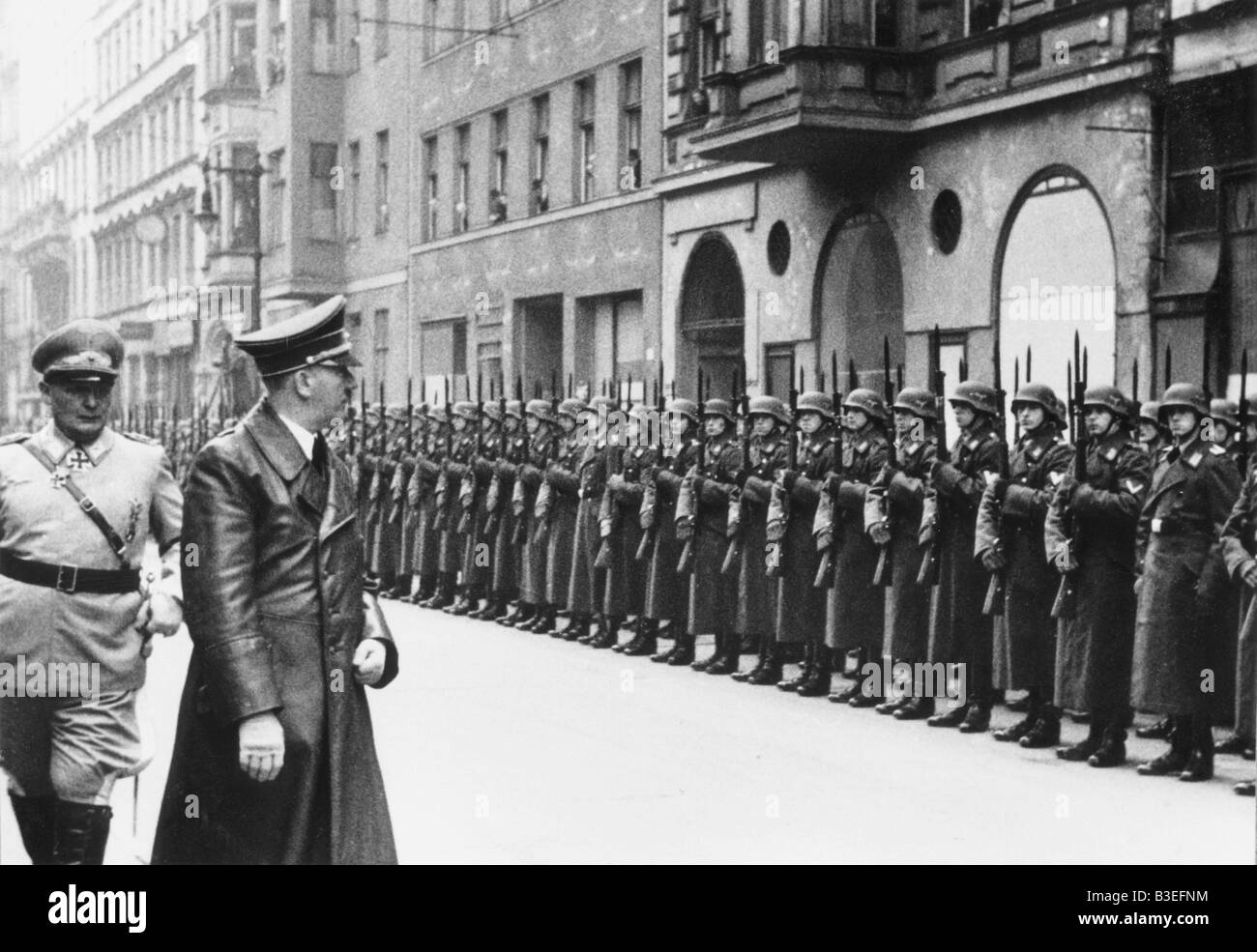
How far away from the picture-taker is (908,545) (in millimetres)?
12641

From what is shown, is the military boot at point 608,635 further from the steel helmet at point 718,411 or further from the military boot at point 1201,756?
the military boot at point 1201,756

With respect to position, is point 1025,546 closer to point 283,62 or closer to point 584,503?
point 584,503

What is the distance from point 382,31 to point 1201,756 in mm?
31942

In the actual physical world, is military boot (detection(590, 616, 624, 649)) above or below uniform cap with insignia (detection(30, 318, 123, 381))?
below

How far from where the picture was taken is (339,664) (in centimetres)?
540

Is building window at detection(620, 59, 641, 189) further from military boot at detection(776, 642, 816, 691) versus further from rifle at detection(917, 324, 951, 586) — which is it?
rifle at detection(917, 324, 951, 586)

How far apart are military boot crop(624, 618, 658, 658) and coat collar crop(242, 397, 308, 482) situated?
10729mm

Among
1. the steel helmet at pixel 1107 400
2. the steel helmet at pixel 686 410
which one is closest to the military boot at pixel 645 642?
the steel helmet at pixel 686 410

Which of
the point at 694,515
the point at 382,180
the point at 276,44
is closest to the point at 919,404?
the point at 694,515

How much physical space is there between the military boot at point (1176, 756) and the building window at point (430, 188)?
2826 cm

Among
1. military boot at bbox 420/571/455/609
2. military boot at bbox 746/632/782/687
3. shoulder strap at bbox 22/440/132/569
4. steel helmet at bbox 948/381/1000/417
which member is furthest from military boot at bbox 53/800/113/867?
military boot at bbox 420/571/455/609

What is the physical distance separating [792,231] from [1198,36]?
7.96m

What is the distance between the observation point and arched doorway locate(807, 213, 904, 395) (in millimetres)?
22422
